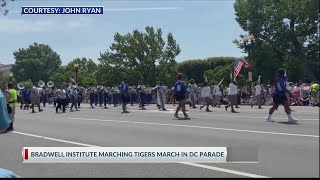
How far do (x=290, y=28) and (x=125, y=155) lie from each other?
8.46 ft

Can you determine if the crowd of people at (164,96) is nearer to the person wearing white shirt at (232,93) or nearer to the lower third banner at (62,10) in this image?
the person wearing white shirt at (232,93)

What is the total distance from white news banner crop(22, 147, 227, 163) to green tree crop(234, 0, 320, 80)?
1934 millimetres

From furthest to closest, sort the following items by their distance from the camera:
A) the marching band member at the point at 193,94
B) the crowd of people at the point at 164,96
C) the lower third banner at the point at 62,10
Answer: the marching band member at the point at 193,94 < the crowd of people at the point at 164,96 < the lower third banner at the point at 62,10

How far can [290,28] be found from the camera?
246 centimetres

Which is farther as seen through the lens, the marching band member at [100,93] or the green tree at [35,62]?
the marching band member at [100,93]

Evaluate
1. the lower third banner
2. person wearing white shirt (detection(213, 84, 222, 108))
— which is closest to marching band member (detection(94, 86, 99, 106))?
person wearing white shirt (detection(213, 84, 222, 108))

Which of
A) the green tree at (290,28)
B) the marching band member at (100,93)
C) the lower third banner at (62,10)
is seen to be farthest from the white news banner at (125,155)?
the marching band member at (100,93)

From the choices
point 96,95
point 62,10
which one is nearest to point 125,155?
point 62,10

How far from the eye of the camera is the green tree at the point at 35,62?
14.8ft

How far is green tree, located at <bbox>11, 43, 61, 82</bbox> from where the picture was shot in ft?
14.8

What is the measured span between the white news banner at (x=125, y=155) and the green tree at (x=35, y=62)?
749mm

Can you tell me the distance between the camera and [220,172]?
566 centimetres

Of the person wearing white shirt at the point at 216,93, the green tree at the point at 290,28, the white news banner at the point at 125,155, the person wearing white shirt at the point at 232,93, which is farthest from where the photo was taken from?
the person wearing white shirt at the point at 216,93

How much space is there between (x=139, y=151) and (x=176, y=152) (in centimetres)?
37
